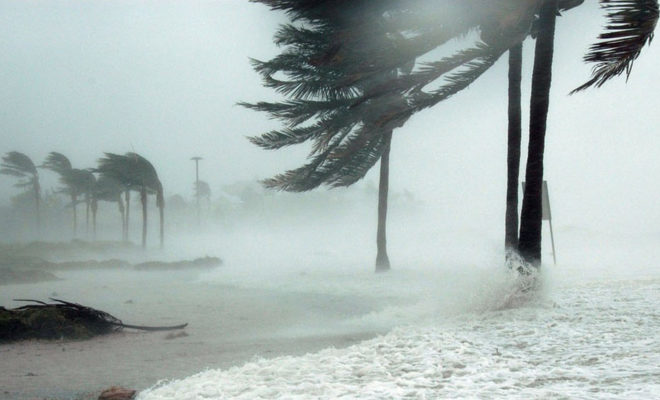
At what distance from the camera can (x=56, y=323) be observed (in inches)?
371

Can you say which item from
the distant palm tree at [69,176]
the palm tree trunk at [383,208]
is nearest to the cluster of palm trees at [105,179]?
the distant palm tree at [69,176]

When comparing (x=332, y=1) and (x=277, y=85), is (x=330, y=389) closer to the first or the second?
(x=332, y=1)

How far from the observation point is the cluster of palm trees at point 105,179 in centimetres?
3981

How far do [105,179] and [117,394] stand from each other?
50.1 meters

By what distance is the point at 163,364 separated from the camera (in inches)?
269

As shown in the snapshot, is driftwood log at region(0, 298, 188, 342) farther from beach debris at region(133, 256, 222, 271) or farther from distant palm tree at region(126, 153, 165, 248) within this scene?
distant palm tree at region(126, 153, 165, 248)

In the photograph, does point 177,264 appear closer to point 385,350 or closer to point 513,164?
point 513,164

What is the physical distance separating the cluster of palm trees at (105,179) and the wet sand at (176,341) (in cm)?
2384

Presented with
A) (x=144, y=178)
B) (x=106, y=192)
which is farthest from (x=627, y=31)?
(x=106, y=192)

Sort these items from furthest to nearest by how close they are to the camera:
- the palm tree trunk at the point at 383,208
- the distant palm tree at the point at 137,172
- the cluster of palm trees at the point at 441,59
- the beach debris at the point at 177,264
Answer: the distant palm tree at the point at 137,172 < the beach debris at the point at 177,264 < the palm tree trunk at the point at 383,208 < the cluster of palm trees at the point at 441,59

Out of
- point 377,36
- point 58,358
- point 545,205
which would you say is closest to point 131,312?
point 58,358

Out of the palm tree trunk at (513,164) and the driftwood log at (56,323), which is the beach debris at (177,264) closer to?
the driftwood log at (56,323)

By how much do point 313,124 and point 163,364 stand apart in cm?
1029

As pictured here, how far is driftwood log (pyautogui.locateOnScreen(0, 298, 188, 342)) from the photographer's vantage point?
9289 mm
